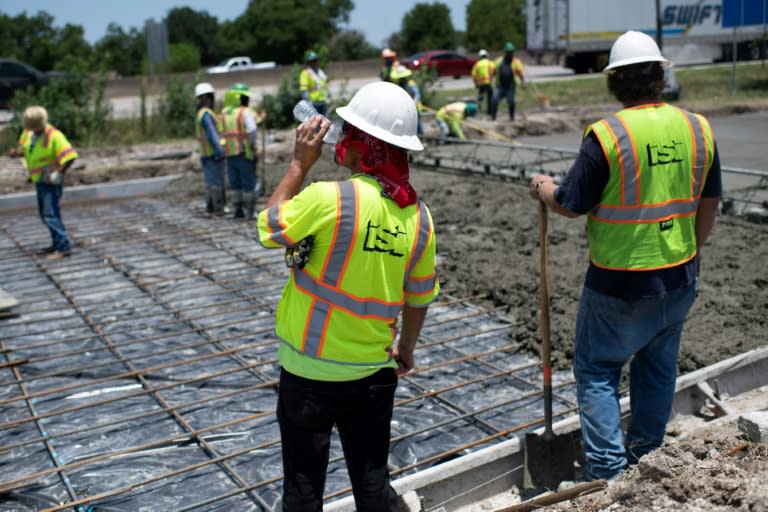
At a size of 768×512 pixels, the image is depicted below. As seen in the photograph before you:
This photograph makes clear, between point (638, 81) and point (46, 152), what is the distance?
19.2 ft

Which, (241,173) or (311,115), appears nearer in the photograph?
(311,115)

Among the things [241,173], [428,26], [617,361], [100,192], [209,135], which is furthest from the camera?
[428,26]

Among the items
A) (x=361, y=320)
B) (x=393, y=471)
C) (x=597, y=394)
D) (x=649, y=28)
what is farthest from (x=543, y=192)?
(x=649, y=28)

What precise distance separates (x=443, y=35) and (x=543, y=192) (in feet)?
216

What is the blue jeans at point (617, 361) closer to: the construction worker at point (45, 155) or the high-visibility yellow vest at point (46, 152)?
the construction worker at point (45, 155)

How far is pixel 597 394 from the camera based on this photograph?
127 inches

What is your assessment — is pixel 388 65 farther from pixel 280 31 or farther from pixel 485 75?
pixel 280 31

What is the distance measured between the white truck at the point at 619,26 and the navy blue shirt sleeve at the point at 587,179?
78.1ft

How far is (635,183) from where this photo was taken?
3.05m

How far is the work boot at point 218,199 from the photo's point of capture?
31.3 feet

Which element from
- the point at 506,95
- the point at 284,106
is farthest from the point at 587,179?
the point at 284,106

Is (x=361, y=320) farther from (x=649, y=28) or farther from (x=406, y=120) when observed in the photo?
(x=649, y=28)

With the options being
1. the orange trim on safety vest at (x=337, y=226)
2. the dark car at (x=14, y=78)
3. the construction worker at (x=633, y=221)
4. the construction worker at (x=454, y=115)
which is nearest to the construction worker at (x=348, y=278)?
the orange trim on safety vest at (x=337, y=226)

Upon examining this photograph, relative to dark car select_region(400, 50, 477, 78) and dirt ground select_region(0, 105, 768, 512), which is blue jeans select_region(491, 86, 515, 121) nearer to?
dirt ground select_region(0, 105, 768, 512)
